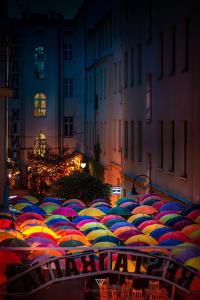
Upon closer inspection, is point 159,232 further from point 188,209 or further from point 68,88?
point 68,88

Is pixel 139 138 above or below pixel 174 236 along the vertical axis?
above

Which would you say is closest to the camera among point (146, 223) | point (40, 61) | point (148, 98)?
point (146, 223)

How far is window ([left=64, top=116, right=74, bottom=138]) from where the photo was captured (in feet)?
233

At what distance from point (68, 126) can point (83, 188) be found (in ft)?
114

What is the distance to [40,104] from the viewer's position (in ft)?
230

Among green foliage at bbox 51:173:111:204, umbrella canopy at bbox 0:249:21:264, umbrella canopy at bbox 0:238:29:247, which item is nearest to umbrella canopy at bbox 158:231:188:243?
umbrella canopy at bbox 0:238:29:247

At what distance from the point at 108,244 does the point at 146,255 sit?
3948 millimetres

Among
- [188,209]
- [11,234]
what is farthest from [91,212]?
[11,234]

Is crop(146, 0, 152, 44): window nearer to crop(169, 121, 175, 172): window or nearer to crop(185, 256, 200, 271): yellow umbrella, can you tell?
crop(169, 121, 175, 172): window

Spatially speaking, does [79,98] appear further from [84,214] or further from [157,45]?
[84,214]

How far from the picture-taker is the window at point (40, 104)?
70.1 meters

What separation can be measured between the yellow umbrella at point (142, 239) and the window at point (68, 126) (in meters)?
50.9

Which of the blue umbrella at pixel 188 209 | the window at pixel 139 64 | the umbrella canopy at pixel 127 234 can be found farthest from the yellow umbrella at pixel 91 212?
the window at pixel 139 64

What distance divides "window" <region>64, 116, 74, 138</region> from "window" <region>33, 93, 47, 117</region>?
2.19 metres
